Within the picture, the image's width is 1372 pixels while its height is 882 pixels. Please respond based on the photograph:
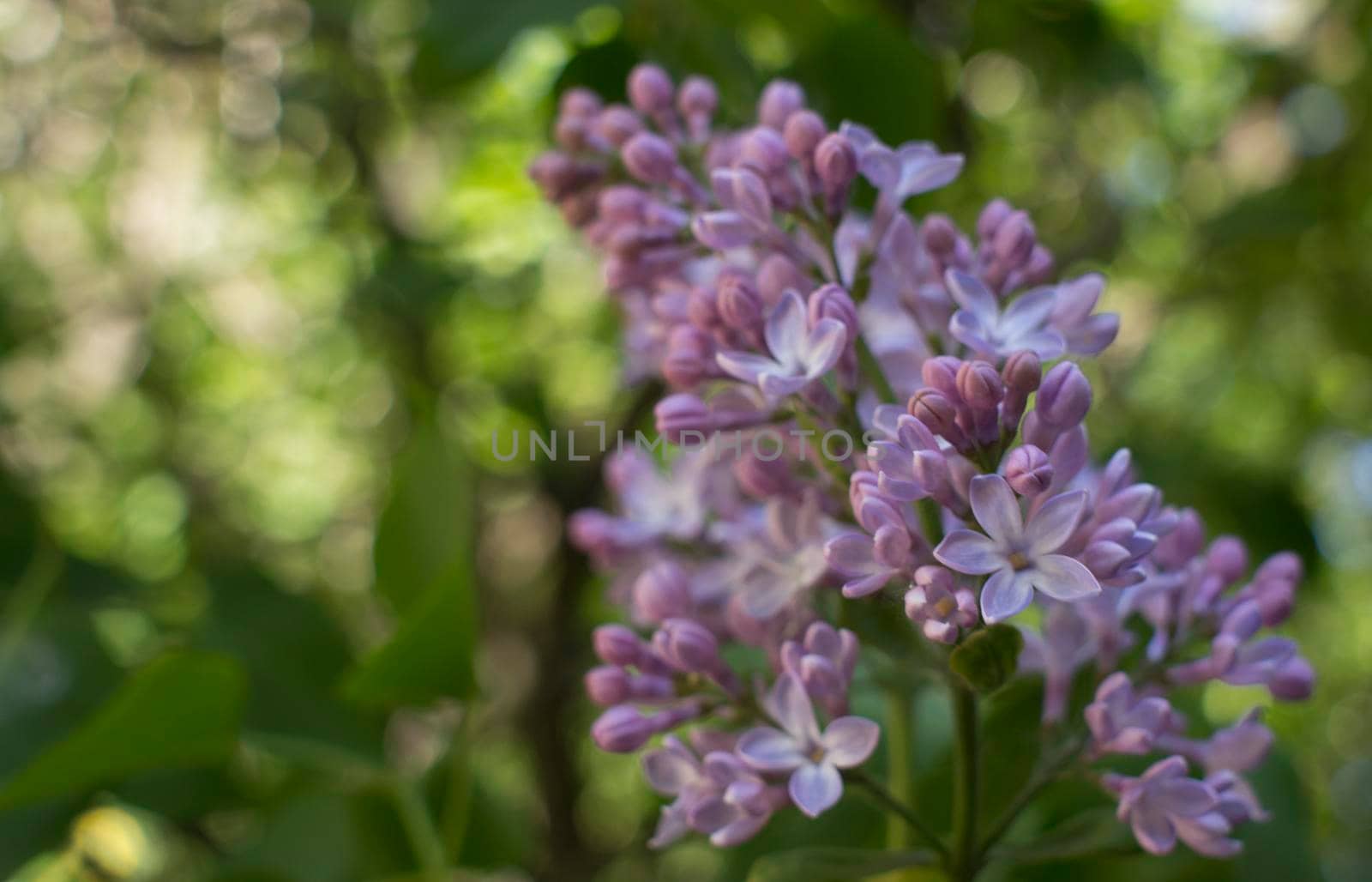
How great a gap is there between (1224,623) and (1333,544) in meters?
2.95

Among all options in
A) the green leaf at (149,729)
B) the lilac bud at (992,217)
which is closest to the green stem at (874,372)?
the lilac bud at (992,217)

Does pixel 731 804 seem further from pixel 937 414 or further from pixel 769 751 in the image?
pixel 937 414

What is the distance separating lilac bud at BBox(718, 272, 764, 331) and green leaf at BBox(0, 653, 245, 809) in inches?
17.0

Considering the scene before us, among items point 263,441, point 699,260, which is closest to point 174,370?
point 263,441

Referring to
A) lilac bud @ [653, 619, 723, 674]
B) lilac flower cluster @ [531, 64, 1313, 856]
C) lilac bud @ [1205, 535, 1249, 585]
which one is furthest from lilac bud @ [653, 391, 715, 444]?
lilac bud @ [1205, 535, 1249, 585]

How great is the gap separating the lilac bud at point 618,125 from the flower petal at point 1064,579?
1.33 feet

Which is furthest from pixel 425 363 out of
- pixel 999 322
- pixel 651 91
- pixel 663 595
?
pixel 999 322

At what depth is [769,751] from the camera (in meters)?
0.62

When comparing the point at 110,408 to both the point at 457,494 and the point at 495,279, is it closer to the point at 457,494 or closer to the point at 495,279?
the point at 495,279

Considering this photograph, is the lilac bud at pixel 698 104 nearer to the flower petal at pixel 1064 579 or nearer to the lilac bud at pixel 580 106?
the lilac bud at pixel 580 106

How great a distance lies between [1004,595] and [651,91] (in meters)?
0.44

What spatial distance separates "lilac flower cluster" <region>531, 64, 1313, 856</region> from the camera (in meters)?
0.56

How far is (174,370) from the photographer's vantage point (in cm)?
247

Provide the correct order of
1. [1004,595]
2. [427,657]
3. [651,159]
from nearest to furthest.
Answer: [1004,595], [651,159], [427,657]
